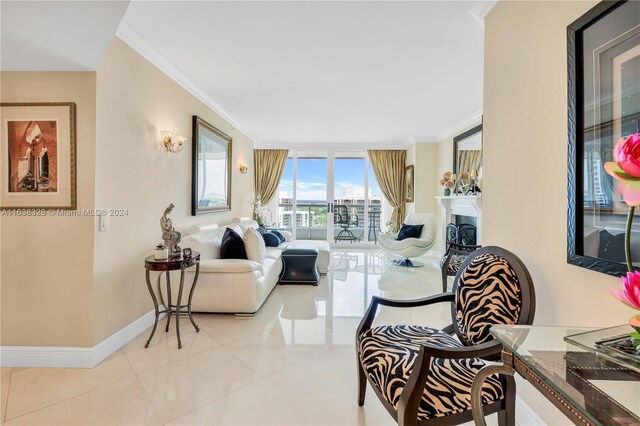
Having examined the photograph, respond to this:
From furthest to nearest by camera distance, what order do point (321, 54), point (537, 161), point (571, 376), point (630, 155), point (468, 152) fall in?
point (468, 152) → point (321, 54) → point (537, 161) → point (571, 376) → point (630, 155)

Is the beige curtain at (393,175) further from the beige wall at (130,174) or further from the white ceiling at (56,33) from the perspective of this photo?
the white ceiling at (56,33)

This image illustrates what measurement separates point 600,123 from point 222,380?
2.52 m

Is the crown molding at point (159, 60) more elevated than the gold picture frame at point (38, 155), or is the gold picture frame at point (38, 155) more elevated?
the crown molding at point (159, 60)

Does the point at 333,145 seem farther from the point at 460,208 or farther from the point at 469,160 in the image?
the point at 460,208

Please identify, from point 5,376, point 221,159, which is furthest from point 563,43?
point 221,159

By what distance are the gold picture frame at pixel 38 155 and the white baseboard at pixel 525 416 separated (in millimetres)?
3255

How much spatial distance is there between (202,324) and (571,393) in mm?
2970

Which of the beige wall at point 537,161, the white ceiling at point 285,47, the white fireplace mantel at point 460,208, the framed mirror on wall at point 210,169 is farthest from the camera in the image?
the white fireplace mantel at point 460,208

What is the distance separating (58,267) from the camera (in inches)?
87.0

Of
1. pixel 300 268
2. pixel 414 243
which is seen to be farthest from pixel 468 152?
pixel 300 268

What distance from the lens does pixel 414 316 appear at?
10.4ft

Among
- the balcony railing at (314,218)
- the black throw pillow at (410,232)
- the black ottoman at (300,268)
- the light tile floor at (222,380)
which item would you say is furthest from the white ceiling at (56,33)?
the balcony railing at (314,218)

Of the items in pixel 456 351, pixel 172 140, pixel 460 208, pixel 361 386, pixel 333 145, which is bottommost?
pixel 361 386

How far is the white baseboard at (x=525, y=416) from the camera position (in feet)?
4.98
